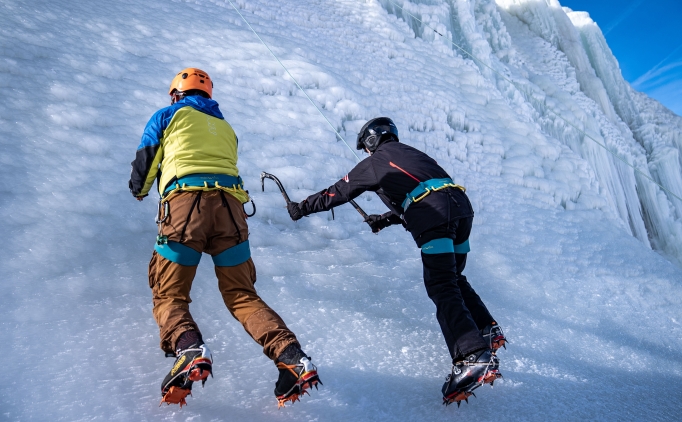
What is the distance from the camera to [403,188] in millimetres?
2473

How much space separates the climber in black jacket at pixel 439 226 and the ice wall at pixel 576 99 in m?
3.76

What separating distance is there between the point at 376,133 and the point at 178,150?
1.13 metres

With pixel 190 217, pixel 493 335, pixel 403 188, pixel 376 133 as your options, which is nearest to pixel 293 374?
pixel 190 217

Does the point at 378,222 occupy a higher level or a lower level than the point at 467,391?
higher

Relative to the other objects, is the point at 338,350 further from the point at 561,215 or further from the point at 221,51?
the point at 561,215

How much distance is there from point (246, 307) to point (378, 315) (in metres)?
1.11

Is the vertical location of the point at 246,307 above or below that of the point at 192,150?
below

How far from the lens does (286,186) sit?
4.02m

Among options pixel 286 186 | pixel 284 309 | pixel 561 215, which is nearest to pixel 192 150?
pixel 284 309

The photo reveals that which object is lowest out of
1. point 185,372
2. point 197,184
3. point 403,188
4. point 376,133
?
point 185,372

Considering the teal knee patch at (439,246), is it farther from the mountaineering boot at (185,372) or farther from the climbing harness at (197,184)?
the mountaineering boot at (185,372)

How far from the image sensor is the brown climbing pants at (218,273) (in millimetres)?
1821

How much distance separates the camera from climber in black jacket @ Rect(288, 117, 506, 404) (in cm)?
213

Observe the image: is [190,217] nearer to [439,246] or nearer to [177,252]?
[177,252]
